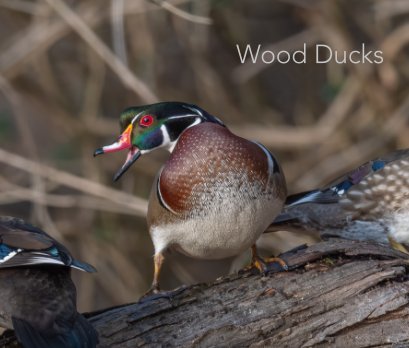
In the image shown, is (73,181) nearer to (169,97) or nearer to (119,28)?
(119,28)

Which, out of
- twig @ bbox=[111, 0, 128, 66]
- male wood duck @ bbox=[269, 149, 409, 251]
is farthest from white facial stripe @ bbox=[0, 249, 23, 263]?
twig @ bbox=[111, 0, 128, 66]

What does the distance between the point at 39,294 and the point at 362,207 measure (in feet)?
5.79

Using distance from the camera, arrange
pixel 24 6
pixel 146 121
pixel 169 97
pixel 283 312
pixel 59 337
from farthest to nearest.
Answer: pixel 169 97 < pixel 24 6 < pixel 146 121 < pixel 283 312 < pixel 59 337

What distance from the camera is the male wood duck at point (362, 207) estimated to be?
405 centimetres

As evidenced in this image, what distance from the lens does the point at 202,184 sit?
3.17 metres

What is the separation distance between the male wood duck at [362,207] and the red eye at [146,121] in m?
0.95

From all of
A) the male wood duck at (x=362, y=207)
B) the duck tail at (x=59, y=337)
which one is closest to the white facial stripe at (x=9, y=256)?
the duck tail at (x=59, y=337)

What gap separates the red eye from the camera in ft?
10.8

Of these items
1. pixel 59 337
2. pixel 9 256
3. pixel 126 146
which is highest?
pixel 126 146

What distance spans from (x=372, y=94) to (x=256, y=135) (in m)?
0.79

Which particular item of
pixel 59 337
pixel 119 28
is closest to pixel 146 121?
pixel 59 337

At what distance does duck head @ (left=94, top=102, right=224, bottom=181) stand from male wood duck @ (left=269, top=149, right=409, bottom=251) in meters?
0.84

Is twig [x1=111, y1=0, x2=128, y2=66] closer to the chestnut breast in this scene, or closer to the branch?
the branch

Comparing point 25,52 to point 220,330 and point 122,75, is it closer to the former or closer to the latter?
point 122,75
